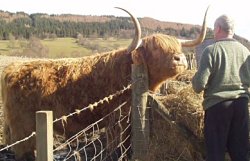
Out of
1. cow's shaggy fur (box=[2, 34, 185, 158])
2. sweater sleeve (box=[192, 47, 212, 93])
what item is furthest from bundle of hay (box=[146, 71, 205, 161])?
sweater sleeve (box=[192, 47, 212, 93])

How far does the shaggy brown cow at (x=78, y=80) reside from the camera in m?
5.84

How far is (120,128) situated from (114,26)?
183 ft

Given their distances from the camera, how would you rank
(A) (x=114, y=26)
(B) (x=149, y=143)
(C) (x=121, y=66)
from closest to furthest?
(B) (x=149, y=143) < (C) (x=121, y=66) < (A) (x=114, y=26)

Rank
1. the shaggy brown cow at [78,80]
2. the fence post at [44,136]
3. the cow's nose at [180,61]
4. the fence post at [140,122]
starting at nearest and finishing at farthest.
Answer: the fence post at [44,136] < the fence post at [140,122] < the cow's nose at [180,61] < the shaggy brown cow at [78,80]

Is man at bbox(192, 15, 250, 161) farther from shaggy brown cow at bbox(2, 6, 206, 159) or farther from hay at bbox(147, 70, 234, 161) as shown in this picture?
shaggy brown cow at bbox(2, 6, 206, 159)

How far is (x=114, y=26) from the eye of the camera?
60.6 metres

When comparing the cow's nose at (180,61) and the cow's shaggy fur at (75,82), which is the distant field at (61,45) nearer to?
the cow's shaggy fur at (75,82)

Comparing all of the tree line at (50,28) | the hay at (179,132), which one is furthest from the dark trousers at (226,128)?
the tree line at (50,28)

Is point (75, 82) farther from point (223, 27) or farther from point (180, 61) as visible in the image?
point (223, 27)

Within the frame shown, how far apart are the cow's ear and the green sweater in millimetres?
1405

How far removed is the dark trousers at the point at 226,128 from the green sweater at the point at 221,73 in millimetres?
77

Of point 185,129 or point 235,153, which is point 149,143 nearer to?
point 185,129

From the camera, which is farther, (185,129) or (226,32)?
(185,129)

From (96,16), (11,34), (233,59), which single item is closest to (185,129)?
(233,59)
